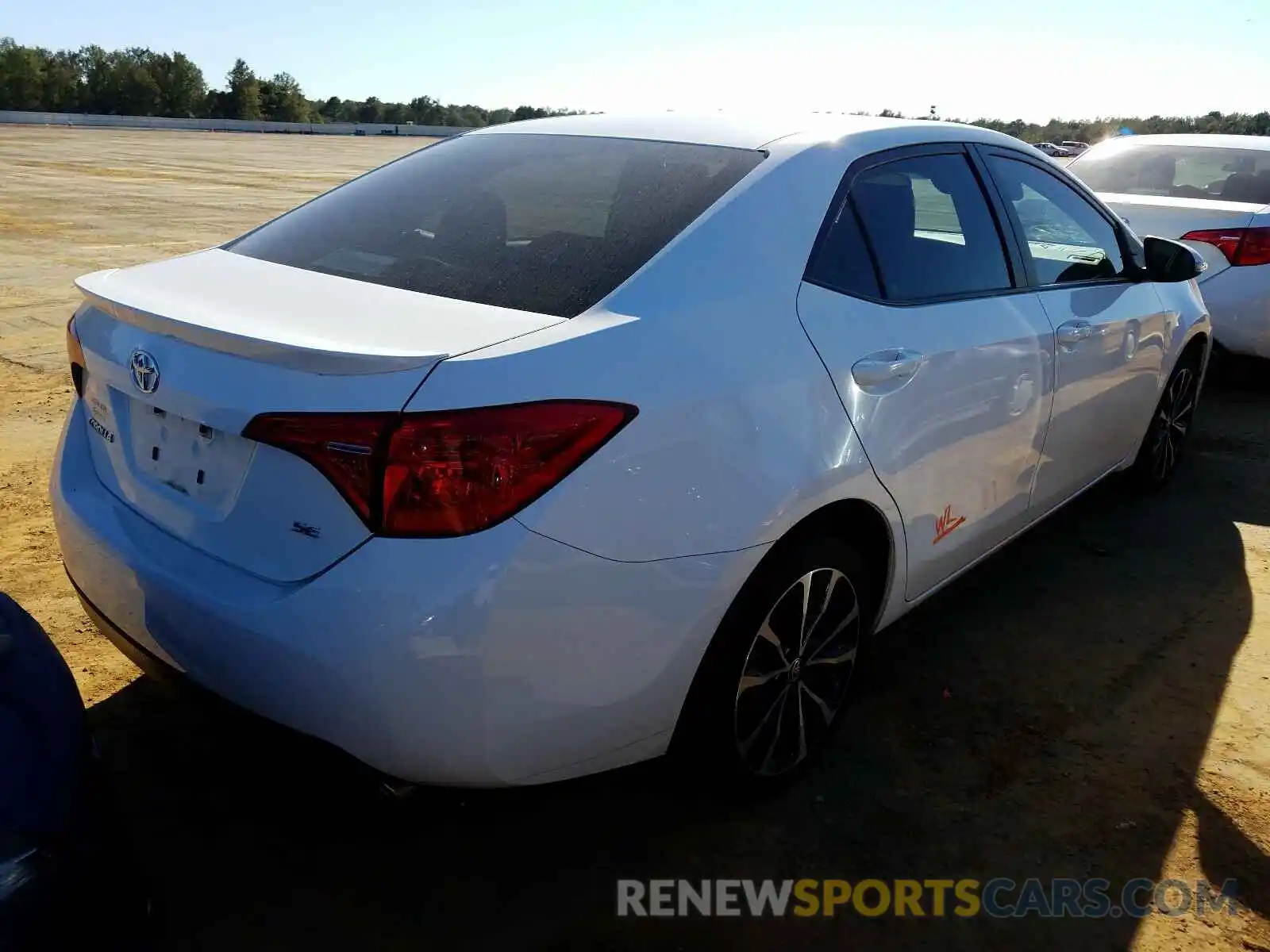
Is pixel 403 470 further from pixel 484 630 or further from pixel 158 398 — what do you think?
pixel 158 398

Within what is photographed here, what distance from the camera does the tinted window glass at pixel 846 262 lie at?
2.52 meters

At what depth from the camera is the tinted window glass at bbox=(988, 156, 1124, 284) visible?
3.46 m

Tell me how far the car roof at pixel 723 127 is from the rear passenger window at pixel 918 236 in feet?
0.40

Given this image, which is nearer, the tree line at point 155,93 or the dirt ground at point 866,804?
the dirt ground at point 866,804

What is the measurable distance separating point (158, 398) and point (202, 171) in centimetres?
3047

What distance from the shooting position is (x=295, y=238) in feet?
8.98

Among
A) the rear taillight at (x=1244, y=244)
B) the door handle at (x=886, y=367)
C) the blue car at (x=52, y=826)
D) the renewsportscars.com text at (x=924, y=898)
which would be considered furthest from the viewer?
the rear taillight at (x=1244, y=244)

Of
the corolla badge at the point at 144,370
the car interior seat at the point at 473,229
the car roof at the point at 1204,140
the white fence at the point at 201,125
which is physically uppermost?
the white fence at the point at 201,125

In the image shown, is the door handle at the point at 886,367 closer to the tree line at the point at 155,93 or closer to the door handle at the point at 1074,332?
the door handle at the point at 1074,332

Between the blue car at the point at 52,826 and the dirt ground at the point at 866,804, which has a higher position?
the blue car at the point at 52,826

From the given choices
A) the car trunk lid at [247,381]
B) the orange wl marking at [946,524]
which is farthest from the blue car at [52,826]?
the orange wl marking at [946,524]

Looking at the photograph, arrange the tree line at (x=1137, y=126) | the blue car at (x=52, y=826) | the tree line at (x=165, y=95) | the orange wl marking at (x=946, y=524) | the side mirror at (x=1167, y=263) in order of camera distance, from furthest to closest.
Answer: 1. the tree line at (x=165, y=95)
2. the tree line at (x=1137, y=126)
3. the side mirror at (x=1167, y=263)
4. the orange wl marking at (x=946, y=524)
5. the blue car at (x=52, y=826)

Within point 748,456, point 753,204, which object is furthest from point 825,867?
point 753,204

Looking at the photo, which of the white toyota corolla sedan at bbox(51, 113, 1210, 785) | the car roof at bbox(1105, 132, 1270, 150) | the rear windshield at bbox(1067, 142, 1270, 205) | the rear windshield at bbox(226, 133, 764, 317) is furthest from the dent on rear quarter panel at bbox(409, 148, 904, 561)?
the car roof at bbox(1105, 132, 1270, 150)
